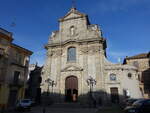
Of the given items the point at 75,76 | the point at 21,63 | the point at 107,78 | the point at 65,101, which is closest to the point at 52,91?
the point at 65,101

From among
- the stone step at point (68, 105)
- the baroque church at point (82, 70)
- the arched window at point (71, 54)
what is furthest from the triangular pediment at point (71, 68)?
the stone step at point (68, 105)

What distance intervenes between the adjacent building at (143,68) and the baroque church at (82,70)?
6.84m

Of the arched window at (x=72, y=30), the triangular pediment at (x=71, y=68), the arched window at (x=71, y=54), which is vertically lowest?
the triangular pediment at (x=71, y=68)

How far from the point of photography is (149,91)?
103ft

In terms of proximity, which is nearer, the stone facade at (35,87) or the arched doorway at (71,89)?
the arched doorway at (71,89)

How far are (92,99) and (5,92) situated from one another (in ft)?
45.0

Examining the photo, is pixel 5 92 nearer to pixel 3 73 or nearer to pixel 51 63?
pixel 3 73

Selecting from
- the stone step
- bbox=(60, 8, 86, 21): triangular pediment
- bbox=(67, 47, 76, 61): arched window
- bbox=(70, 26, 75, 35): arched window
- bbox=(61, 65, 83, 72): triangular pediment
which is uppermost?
bbox=(60, 8, 86, 21): triangular pediment

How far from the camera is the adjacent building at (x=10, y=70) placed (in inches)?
888

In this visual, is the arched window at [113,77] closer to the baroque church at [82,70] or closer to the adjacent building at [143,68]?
the baroque church at [82,70]

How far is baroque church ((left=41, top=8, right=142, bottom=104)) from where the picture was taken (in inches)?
991

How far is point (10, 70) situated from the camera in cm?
2394

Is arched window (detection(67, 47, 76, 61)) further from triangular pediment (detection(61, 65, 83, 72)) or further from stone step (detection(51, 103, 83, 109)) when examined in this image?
stone step (detection(51, 103, 83, 109))

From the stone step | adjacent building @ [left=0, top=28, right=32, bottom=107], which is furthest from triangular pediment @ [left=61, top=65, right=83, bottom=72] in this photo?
adjacent building @ [left=0, top=28, right=32, bottom=107]
